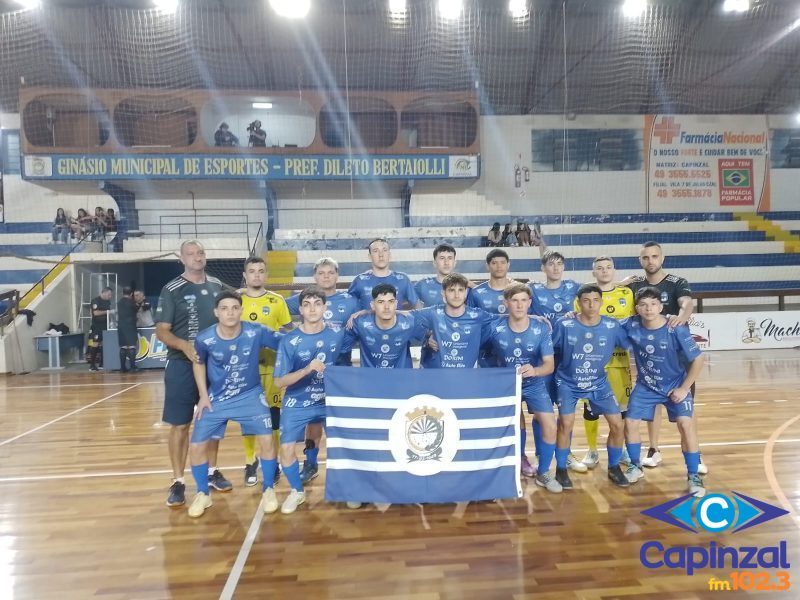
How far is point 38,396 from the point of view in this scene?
26.6 feet

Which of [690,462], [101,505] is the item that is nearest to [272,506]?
[101,505]

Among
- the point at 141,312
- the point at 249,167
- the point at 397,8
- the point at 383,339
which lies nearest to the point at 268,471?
the point at 383,339

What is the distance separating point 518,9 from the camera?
12.1 metres

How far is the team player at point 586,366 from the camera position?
3783 millimetres

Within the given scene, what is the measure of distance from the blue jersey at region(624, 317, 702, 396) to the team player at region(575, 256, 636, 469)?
333 mm

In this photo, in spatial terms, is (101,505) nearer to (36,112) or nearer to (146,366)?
(146,366)

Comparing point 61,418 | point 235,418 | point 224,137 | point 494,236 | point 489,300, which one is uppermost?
point 224,137

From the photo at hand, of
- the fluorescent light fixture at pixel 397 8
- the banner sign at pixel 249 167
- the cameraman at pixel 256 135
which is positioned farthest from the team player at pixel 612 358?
the cameraman at pixel 256 135

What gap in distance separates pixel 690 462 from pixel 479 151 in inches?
465

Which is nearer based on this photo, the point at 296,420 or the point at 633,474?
the point at 296,420

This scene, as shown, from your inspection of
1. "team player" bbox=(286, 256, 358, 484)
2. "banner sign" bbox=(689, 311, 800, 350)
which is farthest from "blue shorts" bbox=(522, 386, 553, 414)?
"banner sign" bbox=(689, 311, 800, 350)

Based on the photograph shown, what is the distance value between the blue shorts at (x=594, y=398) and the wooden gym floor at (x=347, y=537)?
560 millimetres

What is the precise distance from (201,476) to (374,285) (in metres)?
1.90

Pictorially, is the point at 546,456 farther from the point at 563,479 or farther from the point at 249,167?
the point at 249,167
